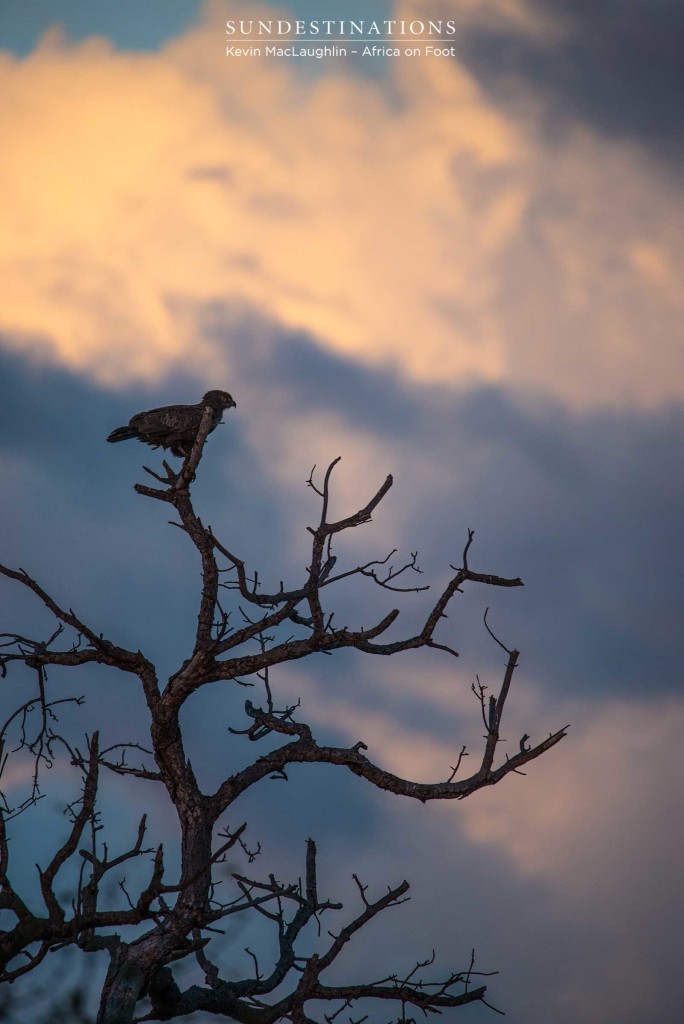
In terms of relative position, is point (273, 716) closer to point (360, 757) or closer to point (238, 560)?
point (360, 757)

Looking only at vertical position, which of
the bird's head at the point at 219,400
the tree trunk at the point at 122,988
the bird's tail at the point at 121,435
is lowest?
the tree trunk at the point at 122,988

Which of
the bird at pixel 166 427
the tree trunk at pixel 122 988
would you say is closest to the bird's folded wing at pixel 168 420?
the bird at pixel 166 427

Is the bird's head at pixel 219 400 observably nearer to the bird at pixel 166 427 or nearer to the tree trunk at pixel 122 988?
the bird at pixel 166 427

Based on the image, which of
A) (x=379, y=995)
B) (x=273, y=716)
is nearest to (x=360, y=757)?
(x=273, y=716)

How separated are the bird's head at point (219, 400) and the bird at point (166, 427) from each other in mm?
208

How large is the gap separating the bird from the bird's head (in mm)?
208

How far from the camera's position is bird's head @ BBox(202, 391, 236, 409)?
508 inches

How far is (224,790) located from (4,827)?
208 centimetres

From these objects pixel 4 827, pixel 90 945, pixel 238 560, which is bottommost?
pixel 90 945

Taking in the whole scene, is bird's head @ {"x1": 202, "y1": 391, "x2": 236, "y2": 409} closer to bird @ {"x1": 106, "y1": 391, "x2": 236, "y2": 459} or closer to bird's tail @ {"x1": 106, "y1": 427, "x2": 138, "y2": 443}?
bird @ {"x1": 106, "y1": 391, "x2": 236, "y2": 459}

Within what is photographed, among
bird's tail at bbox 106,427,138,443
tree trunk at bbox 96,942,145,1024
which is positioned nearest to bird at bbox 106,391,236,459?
bird's tail at bbox 106,427,138,443

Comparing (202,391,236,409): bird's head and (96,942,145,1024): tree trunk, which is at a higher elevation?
(202,391,236,409): bird's head

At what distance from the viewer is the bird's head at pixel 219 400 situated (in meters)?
12.9

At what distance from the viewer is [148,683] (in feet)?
31.3
